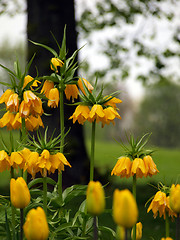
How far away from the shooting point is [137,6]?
1037 cm

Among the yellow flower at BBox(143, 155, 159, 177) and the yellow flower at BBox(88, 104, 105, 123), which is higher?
the yellow flower at BBox(88, 104, 105, 123)

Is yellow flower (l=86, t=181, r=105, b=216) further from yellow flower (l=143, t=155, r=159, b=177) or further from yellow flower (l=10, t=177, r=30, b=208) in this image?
yellow flower (l=143, t=155, r=159, b=177)

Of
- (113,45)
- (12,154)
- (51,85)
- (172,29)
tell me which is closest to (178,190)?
(12,154)

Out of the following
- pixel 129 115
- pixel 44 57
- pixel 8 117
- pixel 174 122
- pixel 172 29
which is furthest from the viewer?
pixel 129 115

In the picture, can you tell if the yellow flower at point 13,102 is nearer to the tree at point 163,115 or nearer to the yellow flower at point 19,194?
the yellow flower at point 19,194

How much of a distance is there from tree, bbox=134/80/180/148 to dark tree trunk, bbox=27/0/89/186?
623 inches

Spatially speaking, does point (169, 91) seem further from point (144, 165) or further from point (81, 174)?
point (144, 165)

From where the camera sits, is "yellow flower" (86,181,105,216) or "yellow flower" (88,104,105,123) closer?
"yellow flower" (86,181,105,216)

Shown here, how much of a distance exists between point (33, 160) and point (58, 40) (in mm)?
5587

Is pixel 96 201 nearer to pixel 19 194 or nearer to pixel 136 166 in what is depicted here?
pixel 19 194

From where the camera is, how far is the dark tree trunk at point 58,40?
24.2 feet

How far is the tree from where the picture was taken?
23812 millimetres

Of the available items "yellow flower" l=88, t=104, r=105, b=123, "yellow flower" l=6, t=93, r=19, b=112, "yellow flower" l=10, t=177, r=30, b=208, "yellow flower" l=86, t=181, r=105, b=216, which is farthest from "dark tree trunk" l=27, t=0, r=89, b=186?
"yellow flower" l=86, t=181, r=105, b=216

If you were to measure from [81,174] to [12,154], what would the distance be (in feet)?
17.7
